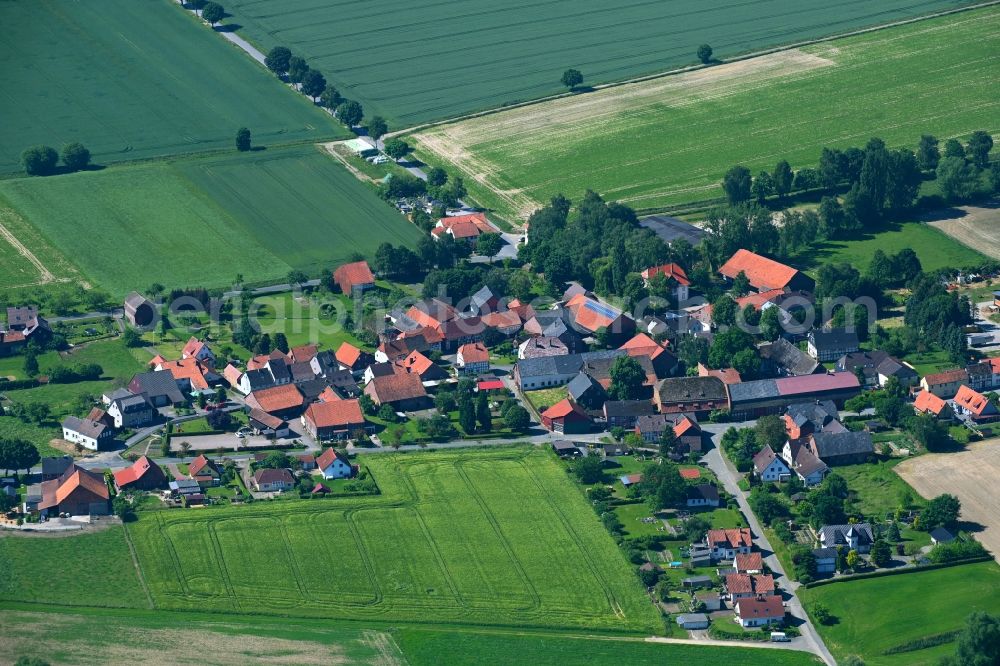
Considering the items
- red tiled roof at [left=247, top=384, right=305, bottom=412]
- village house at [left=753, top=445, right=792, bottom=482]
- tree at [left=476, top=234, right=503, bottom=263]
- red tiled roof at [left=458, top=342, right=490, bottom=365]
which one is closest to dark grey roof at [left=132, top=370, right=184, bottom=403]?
red tiled roof at [left=247, top=384, right=305, bottom=412]

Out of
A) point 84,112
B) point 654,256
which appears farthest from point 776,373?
point 84,112

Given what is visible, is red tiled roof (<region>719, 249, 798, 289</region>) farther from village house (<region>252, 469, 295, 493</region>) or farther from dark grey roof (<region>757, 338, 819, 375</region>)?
village house (<region>252, 469, 295, 493</region>)

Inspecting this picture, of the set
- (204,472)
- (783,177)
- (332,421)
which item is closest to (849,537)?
(332,421)

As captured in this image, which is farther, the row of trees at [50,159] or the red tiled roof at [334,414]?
the row of trees at [50,159]

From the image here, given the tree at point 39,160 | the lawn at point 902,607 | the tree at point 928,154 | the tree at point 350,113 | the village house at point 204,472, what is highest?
the tree at point 350,113

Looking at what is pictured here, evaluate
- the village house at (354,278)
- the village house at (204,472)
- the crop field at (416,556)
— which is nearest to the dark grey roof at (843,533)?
the crop field at (416,556)

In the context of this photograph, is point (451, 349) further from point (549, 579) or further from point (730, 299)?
point (549, 579)

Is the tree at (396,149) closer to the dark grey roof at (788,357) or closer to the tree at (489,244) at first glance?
the tree at (489,244)
